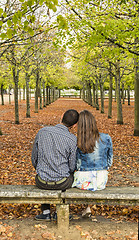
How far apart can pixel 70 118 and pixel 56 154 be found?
1.80ft

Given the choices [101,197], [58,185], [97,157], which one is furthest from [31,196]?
[97,157]

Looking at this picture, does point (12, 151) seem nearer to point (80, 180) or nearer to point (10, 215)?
point (10, 215)

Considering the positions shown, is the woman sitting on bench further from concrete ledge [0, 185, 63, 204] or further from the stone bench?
concrete ledge [0, 185, 63, 204]

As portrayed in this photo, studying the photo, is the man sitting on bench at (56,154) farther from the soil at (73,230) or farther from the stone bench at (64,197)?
the soil at (73,230)

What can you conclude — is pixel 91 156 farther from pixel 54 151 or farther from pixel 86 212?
pixel 86 212

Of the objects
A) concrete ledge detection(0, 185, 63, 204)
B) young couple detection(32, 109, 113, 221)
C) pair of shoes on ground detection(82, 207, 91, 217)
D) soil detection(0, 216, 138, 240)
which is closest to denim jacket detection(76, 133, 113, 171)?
young couple detection(32, 109, 113, 221)

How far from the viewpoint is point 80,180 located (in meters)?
3.95

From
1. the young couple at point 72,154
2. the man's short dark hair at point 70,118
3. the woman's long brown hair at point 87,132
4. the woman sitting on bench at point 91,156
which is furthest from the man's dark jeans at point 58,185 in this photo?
the man's short dark hair at point 70,118

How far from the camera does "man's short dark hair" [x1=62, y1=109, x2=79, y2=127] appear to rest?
3.74m

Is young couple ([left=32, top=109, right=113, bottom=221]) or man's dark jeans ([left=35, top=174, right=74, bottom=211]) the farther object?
man's dark jeans ([left=35, top=174, right=74, bottom=211])

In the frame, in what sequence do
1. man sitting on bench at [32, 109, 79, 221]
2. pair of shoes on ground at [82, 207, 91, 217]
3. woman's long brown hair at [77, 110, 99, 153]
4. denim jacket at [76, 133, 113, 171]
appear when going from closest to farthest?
woman's long brown hair at [77, 110, 99, 153]
man sitting on bench at [32, 109, 79, 221]
denim jacket at [76, 133, 113, 171]
pair of shoes on ground at [82, 207, 91, 217]

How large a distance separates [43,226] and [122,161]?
16.4 feet

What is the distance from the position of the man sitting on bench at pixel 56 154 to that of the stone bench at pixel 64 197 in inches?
5.9

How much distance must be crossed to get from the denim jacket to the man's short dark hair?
417mm
